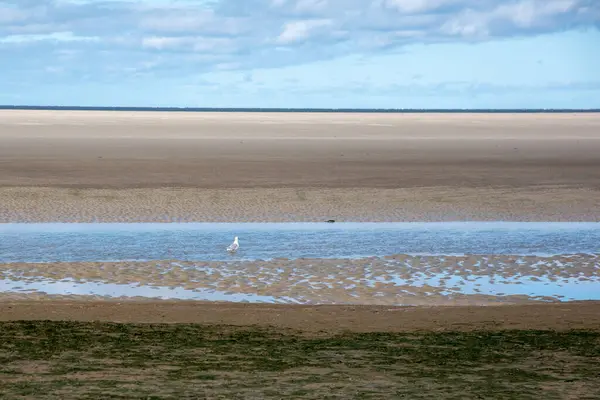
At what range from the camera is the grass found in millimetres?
7586

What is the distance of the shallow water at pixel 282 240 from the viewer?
1802cm

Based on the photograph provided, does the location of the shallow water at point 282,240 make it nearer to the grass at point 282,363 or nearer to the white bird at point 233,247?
the white bird at point 233,247

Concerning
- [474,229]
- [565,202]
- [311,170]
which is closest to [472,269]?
[474,229]

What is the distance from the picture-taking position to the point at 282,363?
28.6 ft

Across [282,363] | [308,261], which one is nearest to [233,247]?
[308,261]

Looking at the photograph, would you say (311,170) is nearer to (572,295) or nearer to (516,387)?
(572,295)

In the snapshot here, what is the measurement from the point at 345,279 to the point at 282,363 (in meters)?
6.87

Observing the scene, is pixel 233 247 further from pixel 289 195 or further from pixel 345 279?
pixel 289 195

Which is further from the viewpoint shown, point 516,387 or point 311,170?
point 311,170

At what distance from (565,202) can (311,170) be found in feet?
42.5

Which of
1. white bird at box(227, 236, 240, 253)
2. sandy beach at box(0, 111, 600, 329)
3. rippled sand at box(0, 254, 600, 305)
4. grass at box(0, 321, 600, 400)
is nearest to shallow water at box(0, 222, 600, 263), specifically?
white bird at box(227, 236, 240, 253)

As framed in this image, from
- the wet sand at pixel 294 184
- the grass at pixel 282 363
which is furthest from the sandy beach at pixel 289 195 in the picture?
the grass at pixel 282 363

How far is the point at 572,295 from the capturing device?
47.1ft

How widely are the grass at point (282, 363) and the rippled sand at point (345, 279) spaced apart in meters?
3.46
